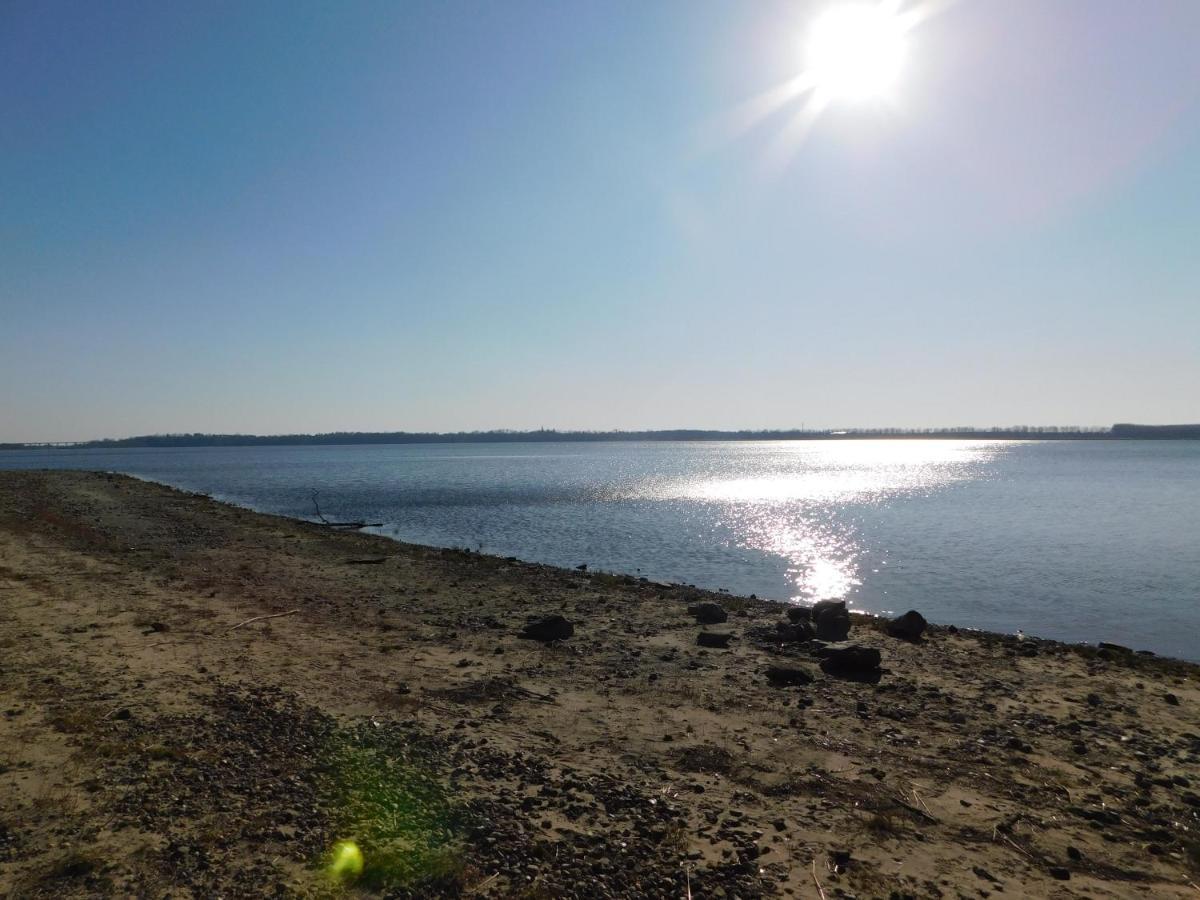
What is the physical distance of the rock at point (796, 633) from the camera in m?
16.9

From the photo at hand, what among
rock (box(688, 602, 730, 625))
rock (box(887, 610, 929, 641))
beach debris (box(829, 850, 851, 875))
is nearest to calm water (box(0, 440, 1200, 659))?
rock (box(887, 610, 929, 641))

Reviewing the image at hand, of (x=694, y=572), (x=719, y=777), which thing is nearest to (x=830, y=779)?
(x=719, y=777)

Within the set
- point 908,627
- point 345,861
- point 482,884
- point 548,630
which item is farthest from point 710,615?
point 345,861

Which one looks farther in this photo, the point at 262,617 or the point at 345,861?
the point at 262,617

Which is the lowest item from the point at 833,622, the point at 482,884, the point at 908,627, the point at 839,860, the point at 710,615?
the point at 908,627

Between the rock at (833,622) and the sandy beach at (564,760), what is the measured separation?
825 mm

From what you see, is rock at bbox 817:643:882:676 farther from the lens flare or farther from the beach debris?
the lens flare

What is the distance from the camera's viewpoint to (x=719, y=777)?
29.9ft

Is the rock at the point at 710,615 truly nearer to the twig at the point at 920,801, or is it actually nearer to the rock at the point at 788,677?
the rock at the point at 788,677

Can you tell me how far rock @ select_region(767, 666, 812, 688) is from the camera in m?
13.3

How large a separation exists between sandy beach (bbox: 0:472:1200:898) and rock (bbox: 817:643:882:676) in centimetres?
12

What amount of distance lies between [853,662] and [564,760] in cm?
731

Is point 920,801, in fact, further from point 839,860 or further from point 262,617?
point 262,617

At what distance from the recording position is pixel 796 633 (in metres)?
17.0
